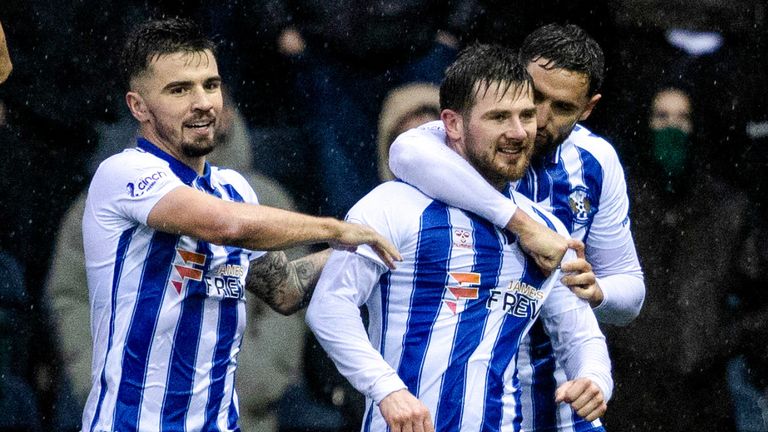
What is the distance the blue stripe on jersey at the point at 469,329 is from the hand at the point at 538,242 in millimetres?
74

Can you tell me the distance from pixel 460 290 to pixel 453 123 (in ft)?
1.57

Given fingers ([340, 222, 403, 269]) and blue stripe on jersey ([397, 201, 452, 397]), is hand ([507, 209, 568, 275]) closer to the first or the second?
blue stripe on jersey ([397, 201, 452, 397])

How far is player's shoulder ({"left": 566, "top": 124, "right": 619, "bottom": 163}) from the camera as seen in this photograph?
4.77 m

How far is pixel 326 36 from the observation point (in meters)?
6.30

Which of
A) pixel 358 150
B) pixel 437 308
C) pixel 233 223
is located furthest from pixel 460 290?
pixel 358 150

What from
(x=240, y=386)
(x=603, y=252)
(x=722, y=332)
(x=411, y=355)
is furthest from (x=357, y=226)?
(x=722, y=332)

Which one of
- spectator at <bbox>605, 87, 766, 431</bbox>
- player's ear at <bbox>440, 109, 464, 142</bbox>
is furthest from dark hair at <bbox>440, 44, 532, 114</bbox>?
spectator at <bbox>605, 87, 766, 431</bbox>

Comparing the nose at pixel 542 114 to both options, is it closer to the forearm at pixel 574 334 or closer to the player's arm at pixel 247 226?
the forearm at pixel 574 334

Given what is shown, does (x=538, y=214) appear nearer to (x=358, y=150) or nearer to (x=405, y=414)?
(x=405, y=414)

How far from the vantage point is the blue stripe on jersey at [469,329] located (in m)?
4.10

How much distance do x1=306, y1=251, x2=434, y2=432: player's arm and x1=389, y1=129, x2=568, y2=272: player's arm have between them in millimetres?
276

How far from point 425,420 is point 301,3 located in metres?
2.76

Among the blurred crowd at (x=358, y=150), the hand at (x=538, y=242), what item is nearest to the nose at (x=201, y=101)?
the hand at (x=538, y=242)

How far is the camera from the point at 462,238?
4.18 metres
